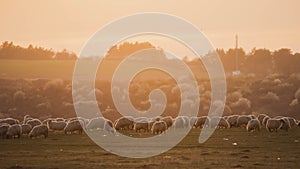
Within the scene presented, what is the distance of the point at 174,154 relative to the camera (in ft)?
101

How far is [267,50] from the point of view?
141000 mm

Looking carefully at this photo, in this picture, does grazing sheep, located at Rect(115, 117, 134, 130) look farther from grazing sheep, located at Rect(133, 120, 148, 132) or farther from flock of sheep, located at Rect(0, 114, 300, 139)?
grazing sheep, located at Rect(133, 120, 148, 132)

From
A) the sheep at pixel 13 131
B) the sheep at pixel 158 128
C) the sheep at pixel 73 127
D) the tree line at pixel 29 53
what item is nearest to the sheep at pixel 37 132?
the sheep at pixel 13 131

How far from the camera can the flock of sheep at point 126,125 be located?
140ft

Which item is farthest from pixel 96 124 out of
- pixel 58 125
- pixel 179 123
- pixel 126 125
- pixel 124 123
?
pixel 179 123

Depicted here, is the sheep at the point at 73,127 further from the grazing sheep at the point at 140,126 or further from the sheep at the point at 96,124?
the grazing sheep at the point at 140,126

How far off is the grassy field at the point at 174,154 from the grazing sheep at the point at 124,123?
11.0 meters

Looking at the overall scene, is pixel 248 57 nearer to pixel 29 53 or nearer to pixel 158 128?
pixel 29 53

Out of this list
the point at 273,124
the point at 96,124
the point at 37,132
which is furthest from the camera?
the point at 96,124

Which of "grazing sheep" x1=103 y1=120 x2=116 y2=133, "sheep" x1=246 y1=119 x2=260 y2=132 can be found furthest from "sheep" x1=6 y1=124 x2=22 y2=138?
"sheep" x1=246 y1=119 x2=260 y2=132

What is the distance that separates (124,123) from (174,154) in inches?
854

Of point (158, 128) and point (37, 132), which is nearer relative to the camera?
point (37, 132)

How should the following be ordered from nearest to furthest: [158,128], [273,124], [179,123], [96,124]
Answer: [158,128] → [273,124] → [96,124] → [179,123]

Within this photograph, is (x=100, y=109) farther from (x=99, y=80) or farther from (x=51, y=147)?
(x=51, y=147)
